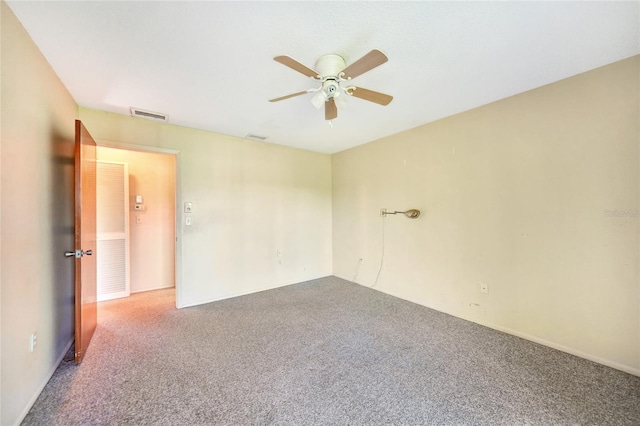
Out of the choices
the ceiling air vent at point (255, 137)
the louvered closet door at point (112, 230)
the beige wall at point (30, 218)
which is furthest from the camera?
the ceiling air vent at point (255, 137)

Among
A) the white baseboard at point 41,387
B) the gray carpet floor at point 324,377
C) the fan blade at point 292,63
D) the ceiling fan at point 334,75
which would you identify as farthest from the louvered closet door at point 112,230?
the fan blade at point 292,63

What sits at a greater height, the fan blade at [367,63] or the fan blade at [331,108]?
the fan blade at [367,63]

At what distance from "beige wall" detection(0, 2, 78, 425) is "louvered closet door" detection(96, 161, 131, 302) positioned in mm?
1584

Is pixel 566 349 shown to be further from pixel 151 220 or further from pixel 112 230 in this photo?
pixel 112 230

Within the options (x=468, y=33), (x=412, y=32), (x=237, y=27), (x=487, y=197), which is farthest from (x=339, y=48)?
(x=487, y=197)

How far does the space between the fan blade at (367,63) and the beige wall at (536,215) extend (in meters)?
1.83

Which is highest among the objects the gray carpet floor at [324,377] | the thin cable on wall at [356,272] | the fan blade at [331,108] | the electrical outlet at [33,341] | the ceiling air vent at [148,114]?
the ceiling air vent at [148,114]

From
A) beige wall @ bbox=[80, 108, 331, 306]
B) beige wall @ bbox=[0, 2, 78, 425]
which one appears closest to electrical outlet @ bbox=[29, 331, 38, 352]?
beige wall @ bbox=[0, 2, 78, 425]

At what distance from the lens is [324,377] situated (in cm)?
192

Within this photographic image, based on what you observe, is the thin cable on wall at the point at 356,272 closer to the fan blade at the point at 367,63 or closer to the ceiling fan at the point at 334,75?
the ceiling fan at the point at 334,75

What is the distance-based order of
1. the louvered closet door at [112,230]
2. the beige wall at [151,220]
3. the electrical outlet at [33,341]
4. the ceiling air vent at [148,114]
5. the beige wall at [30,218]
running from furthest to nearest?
the beige wall at [151,220] < the louvered closet door at [112,230] < the ceiling air vent at [148,114] < the electrical outlet at [33,341] < the beige wall at [30,218]

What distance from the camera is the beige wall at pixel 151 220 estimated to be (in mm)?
4008

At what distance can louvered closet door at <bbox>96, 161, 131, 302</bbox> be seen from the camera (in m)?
3.67

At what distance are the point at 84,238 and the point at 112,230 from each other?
1.88 meters
